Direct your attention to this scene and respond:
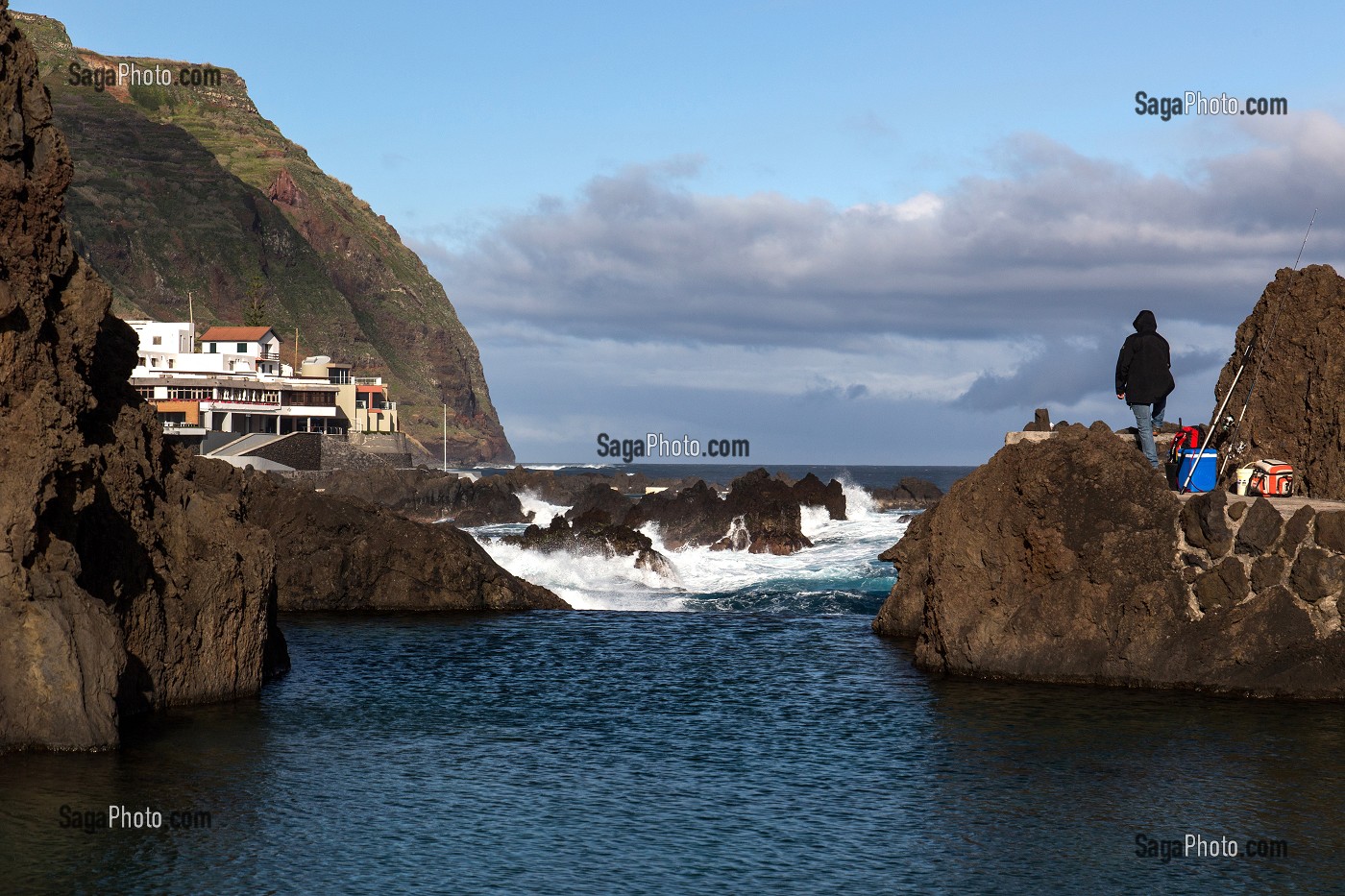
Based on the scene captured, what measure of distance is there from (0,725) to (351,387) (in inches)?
5713

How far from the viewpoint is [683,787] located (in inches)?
798

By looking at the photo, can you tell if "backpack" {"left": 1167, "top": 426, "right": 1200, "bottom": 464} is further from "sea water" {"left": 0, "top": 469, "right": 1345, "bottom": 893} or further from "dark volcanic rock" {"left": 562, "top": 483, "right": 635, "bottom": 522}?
"dark volcanic rock" {"left": 562, "top": 483, "right": 635, "bottom": 522}

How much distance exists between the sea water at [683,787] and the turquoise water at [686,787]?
6 centimetres

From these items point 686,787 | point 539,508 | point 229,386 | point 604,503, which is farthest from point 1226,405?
point 229,386

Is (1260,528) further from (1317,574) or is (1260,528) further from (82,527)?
(82,527)

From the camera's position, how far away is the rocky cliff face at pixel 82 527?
19.9m

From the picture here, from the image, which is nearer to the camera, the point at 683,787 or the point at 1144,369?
the point at 683,787

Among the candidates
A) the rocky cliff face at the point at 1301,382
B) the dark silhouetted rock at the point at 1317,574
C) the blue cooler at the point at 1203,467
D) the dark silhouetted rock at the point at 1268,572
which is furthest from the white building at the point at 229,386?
the dark silhouetted rock at the point at 1317,574

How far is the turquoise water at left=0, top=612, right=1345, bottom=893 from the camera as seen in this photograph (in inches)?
631

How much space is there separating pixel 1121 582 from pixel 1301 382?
24.8 ft

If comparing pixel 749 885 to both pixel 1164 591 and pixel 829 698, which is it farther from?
pixel 1164 591

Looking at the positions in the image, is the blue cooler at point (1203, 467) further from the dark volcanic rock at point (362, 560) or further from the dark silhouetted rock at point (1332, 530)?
the dark volcanic rock at point (362, 560)

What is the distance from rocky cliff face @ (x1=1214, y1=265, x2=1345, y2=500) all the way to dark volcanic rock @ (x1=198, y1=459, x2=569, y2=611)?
73.8ft

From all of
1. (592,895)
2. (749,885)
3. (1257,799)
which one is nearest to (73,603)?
(592,895)
